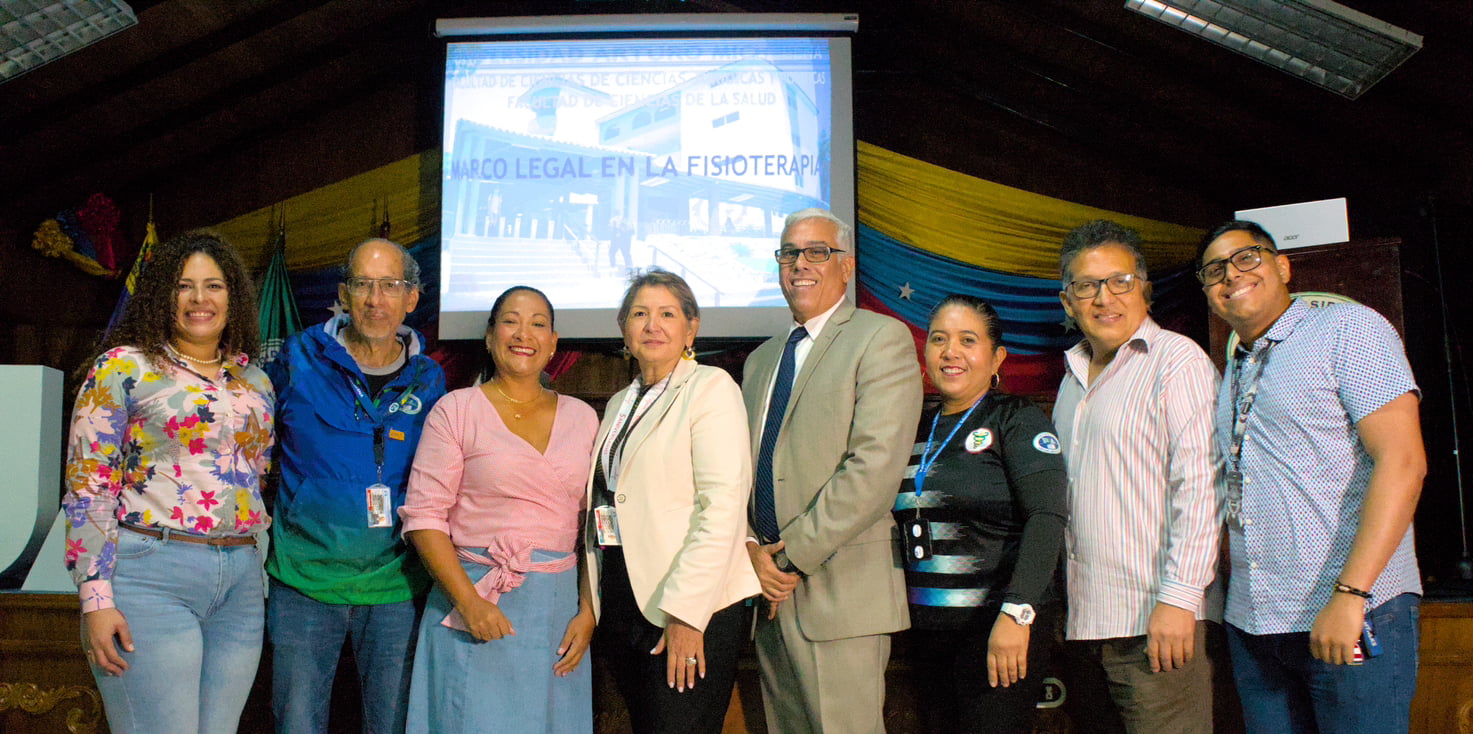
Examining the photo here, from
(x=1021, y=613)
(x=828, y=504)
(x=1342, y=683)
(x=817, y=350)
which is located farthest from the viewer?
(x=817, y=350)

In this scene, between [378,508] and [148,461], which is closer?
[148,461]

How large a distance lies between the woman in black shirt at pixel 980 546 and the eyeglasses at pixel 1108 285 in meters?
0.24

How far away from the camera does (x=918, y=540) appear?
2016 millimetres

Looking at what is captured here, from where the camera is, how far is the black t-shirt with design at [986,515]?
1.92 metres

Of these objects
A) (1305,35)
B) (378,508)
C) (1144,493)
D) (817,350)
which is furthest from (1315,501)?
(1305,35)

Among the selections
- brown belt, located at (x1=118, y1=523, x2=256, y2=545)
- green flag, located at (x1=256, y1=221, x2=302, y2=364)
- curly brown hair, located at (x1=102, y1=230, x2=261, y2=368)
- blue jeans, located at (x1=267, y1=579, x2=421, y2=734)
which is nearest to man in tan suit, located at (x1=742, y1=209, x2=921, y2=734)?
blue jeans, located at (x1=267, y1=579, x2=421, y2=734)

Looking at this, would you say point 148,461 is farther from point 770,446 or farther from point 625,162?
point 625,162

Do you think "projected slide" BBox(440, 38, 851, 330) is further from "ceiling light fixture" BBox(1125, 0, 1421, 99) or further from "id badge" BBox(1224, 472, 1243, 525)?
"id badge" BBox(1224, 472, 1243, 525)

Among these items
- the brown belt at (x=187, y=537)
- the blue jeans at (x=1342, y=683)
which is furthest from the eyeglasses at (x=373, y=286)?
the blue jeans at (x=1342, y=683)

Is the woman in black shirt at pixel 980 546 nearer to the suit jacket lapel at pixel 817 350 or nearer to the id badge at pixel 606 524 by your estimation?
the suit jacket lapel at pixel 817 350

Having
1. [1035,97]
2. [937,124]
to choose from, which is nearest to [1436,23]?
Result: [1035,97]

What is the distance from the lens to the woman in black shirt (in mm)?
1871

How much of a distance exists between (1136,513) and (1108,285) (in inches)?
20.6

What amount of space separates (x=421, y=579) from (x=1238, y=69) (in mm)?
3505
